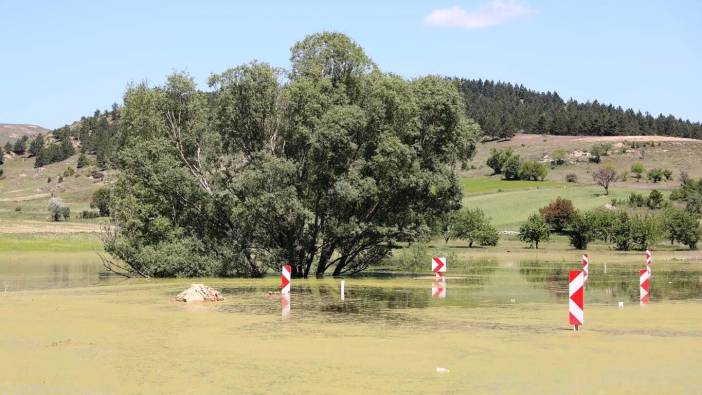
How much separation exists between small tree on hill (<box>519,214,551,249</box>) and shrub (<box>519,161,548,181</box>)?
201ft

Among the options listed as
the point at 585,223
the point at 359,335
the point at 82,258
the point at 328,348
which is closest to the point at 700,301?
the point at 359,335

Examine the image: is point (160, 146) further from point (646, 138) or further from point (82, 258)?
point (646, 138)

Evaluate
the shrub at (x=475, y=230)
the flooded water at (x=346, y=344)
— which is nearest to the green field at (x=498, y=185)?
the shrub at (x=475, y=230)

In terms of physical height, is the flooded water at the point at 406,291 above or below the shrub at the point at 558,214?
below

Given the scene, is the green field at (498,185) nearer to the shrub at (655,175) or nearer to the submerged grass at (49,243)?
the shrub at (655,175)

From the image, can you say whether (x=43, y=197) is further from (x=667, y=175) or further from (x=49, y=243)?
(x=667, y=175)

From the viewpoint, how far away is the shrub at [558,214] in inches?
3863

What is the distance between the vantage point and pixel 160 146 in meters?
41.3

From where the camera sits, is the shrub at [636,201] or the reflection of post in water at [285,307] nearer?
the reflection of post in water at [285,307]

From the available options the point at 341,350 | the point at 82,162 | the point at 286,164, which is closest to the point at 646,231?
the point at 286,164

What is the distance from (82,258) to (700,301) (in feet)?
169

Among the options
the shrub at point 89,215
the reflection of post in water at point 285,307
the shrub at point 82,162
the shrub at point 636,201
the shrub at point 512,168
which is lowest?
the reflection of post in water at point 285,307

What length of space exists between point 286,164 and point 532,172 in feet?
383

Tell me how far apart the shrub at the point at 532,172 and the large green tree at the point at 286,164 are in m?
110
